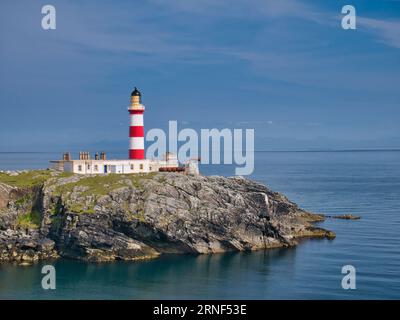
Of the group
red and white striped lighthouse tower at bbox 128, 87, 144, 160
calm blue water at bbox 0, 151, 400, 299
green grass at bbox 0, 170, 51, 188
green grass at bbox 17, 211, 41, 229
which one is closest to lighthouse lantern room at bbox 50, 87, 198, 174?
red and white striped lighthouse tower at bbox 128, 87, 144, 160

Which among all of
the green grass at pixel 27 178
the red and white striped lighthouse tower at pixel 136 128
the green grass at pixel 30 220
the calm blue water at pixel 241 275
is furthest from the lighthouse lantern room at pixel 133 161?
the calm blue water at pixel 241 275

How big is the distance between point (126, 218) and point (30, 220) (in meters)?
11.6

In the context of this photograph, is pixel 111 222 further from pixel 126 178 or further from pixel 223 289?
pixel 223 289

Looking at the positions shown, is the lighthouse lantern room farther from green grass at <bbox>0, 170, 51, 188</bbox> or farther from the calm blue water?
the calm blue water

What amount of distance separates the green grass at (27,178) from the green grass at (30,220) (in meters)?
4.12

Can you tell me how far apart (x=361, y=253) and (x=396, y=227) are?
18777 mm

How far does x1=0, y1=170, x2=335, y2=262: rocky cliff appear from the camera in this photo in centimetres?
6981

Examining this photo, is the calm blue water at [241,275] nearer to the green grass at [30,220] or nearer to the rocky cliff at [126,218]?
the rocky cliff at [126,218]

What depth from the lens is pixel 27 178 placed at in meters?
78.8

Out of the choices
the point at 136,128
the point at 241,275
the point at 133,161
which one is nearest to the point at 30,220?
the point at 133,161

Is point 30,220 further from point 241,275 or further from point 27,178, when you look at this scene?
point 241,275

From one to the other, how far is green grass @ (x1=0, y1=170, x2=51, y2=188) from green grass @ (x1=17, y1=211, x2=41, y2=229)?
4.12m

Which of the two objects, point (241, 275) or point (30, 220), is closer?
point (241, 275)
